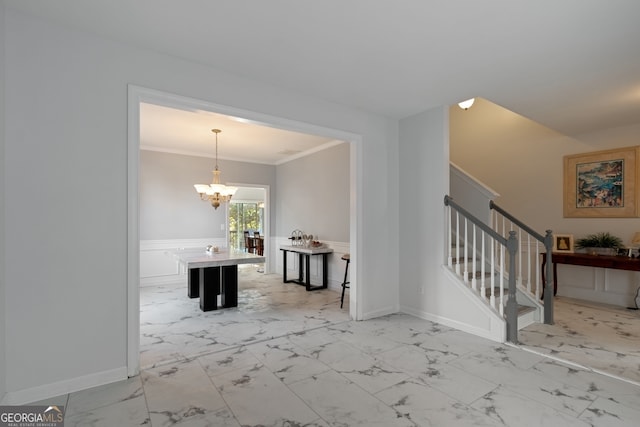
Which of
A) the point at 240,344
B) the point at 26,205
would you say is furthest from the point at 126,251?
the point at 240,344

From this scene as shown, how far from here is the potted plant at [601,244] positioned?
15.1 feet

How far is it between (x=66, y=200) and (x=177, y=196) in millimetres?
4277

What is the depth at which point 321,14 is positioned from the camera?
217 cm

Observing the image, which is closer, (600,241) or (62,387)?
(62,387)

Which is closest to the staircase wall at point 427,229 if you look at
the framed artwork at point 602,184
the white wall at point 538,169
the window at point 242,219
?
the white wall at point 538,169

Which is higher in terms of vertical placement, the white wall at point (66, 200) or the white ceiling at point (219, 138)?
the white ceiling at point (219, 138)

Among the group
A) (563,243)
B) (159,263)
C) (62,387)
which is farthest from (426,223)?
(159,263)

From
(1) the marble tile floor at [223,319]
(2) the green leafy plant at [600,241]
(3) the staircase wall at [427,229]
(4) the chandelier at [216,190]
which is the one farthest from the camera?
(4) the chandelier at [216,190]

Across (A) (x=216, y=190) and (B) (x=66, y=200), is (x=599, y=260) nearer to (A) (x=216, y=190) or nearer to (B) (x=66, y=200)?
(A) (x=216, y=190)

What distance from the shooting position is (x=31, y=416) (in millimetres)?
Result: 2041

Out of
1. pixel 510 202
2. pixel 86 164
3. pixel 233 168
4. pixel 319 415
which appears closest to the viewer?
pixel 319 415

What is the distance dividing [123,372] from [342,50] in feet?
10.1

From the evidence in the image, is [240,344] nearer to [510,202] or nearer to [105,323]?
[105,323]

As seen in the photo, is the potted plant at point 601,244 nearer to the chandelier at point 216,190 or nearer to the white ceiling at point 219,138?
the white ceiling at point 219,138
